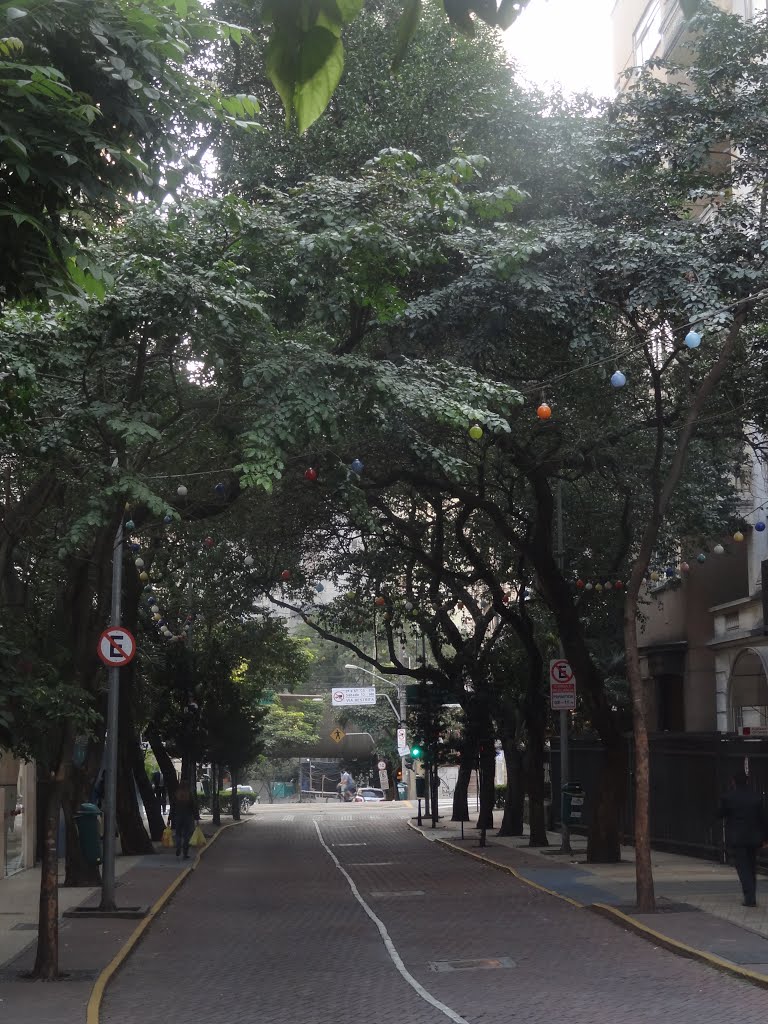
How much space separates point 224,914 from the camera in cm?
1769

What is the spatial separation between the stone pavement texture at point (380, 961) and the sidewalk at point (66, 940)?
4 cm

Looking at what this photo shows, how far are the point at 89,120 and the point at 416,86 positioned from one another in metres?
11.4

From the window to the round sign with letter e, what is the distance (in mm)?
23541

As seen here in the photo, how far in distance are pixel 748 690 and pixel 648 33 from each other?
59.3 feet

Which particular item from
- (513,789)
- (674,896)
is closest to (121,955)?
(674,896)

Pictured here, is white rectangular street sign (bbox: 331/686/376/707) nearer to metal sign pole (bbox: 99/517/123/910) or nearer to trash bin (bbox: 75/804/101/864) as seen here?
trash bin (bbox: 75/804/101/864)

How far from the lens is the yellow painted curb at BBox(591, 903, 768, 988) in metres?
11.2

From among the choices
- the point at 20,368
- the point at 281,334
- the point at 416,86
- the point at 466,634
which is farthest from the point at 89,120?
the point at 466,634

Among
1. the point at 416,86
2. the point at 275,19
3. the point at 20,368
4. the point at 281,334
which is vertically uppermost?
the point at 416,86

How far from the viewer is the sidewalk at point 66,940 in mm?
10602

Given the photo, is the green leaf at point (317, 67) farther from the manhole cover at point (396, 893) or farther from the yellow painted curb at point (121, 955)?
the manhole cover at point (396, 893)

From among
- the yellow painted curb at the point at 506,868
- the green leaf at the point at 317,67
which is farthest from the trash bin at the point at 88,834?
the green leaf at the point at 317,67

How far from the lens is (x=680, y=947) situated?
503 inches

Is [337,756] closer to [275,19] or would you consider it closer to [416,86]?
[416,86]
